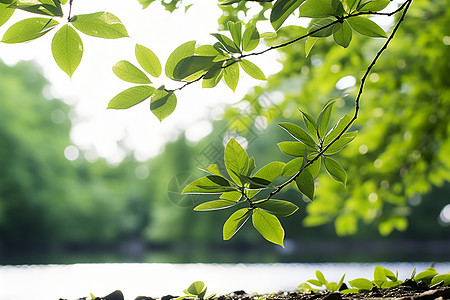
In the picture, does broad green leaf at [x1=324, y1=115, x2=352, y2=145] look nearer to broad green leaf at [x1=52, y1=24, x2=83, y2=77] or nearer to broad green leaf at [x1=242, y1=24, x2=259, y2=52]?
broad green leaf at [x1=242, y1=24, x2=259, y2=52]

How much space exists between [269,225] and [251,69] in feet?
0.77

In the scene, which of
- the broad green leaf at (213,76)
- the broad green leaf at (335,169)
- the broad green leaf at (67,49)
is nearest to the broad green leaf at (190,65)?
the broad green leaf at (213,76)

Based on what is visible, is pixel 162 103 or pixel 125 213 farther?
pixel 125 213

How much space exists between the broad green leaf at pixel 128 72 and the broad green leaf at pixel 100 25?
38 mm

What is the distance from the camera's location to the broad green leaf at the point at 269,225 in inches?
22.4

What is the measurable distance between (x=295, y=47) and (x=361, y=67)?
451 mm

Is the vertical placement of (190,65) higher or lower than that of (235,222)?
higher

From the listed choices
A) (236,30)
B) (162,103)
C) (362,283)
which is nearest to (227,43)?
(236,30)

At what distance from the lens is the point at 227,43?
1.82ft

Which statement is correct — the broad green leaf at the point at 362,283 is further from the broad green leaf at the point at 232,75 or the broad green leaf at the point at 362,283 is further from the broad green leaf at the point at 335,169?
the broad green leaf at the point at 232,75

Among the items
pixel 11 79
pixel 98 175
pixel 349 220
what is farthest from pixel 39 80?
pixel 349 220

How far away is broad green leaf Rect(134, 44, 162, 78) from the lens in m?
0.54

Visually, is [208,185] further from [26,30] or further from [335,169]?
[26,30]

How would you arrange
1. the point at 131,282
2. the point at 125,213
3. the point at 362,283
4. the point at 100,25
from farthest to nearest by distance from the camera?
the point at 125,213 < the point at 131,282 < the point at 362,283 < the point at 100,25
